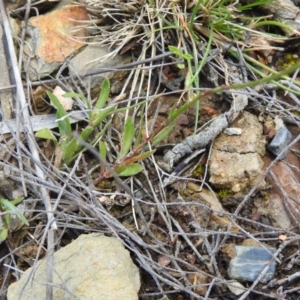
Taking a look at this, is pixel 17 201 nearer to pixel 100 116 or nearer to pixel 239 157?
pixel 100 116

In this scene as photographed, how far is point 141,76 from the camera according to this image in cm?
223

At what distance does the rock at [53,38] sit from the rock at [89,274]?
2.64 feet

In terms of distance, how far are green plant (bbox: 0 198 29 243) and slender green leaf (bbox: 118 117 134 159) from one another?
44 cm

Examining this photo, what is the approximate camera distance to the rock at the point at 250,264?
1.88 m

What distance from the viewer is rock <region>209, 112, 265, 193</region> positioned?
2.05m

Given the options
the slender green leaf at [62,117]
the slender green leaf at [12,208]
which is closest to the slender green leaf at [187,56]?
the slender green leaf at [62,117]

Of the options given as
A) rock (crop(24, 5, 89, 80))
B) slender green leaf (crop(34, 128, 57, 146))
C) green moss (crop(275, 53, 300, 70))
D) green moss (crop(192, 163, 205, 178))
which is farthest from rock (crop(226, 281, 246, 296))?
rock (crop(24, 5, 89, 80))

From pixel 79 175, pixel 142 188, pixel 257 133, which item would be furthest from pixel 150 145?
pixel 257 133

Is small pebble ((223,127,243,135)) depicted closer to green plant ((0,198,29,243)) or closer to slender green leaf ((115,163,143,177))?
slender green leaf ((115,163,143,177))

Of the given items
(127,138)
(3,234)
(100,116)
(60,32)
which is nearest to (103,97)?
(100,116)

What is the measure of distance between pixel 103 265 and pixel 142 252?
0.18m

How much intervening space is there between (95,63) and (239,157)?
2.49 ft

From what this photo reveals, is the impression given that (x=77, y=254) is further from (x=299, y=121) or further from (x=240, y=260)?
(x=299, y=121)

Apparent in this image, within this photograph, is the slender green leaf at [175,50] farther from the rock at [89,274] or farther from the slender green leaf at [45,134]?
the rock at [89,274]
